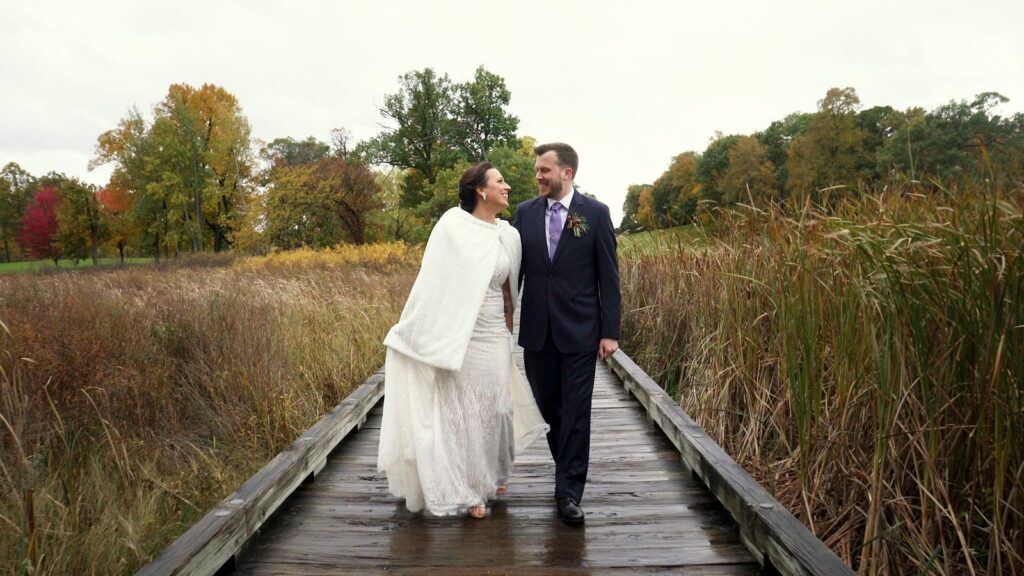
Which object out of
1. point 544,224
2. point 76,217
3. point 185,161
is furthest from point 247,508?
point 76,217

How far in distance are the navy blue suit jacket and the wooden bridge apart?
0.93 meters

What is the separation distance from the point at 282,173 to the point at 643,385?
88.0 feet

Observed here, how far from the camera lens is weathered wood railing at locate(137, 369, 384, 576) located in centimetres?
223

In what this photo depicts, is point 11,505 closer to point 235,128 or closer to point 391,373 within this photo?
point 391,373

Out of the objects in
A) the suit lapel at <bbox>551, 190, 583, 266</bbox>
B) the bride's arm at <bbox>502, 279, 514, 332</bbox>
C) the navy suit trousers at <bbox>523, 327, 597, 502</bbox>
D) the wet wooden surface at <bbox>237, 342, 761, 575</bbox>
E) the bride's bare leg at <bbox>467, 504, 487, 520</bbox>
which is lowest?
the wet wooden surface at <bbox>237, 342, 761, 575</bbox>

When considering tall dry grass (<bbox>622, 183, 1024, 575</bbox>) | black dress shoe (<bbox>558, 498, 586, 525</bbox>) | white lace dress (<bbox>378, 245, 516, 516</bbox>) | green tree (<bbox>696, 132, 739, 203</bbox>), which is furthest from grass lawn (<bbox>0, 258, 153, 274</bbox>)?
green tree (<bbox>696, 132, 739, 203</bbox>)

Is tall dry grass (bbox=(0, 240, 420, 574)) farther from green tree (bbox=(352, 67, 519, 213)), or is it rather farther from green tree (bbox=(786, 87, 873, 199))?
green tree (bbox=(786, 87, 873, 199))

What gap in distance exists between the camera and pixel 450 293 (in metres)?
3.11

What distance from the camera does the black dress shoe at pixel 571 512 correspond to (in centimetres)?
309

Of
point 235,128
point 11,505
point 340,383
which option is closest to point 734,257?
point 340,383

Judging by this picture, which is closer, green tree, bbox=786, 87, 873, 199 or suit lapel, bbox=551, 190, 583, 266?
suit lapel, bbox=551, 190, 583, 266

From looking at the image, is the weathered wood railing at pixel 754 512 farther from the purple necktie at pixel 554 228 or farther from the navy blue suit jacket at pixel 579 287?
the purple necktie at pixel 554 228

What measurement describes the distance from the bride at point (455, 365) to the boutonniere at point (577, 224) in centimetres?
32

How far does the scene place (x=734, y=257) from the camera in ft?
15.6
